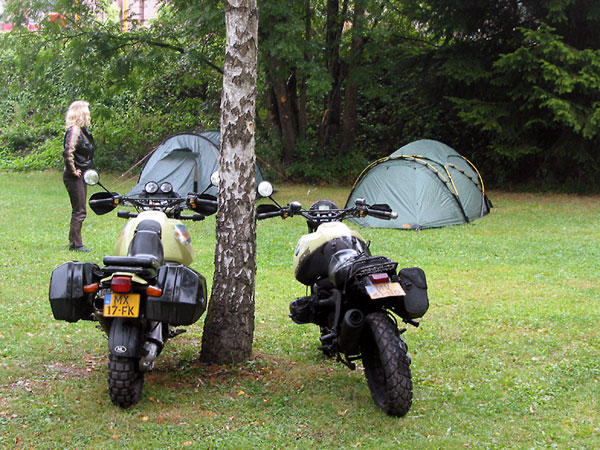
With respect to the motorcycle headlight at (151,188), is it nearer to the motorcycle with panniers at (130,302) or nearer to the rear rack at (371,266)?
the motorcycle with panniers at (130,302)

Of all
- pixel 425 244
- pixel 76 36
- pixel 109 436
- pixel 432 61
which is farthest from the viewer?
pixel 432 61

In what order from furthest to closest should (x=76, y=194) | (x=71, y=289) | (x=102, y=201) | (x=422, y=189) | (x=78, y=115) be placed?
(x=422, y=189)
(x=76, y=194)
(x=78, y=115)
(x=102, y=201)
(x=71, y=289)

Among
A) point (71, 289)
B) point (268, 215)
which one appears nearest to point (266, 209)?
point (268, 215)

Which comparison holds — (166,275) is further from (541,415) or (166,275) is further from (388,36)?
(388,36)

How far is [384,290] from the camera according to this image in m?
3.93

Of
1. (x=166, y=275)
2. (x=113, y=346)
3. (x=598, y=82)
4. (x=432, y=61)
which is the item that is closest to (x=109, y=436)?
(x=113, y=346)

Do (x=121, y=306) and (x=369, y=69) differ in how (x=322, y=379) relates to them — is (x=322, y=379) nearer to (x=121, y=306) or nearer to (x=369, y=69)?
(x=121, y=306)

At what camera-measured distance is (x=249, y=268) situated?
487 centimetres

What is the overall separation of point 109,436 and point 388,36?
1539 centimetres

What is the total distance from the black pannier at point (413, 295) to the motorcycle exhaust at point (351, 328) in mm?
261

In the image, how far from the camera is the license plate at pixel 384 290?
3895 mm

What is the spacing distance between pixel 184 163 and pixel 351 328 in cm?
1132

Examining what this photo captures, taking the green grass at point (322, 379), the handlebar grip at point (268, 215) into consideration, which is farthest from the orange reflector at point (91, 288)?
the handlebar grip at point (268, 215)

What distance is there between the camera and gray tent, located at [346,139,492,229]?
1225 cm
